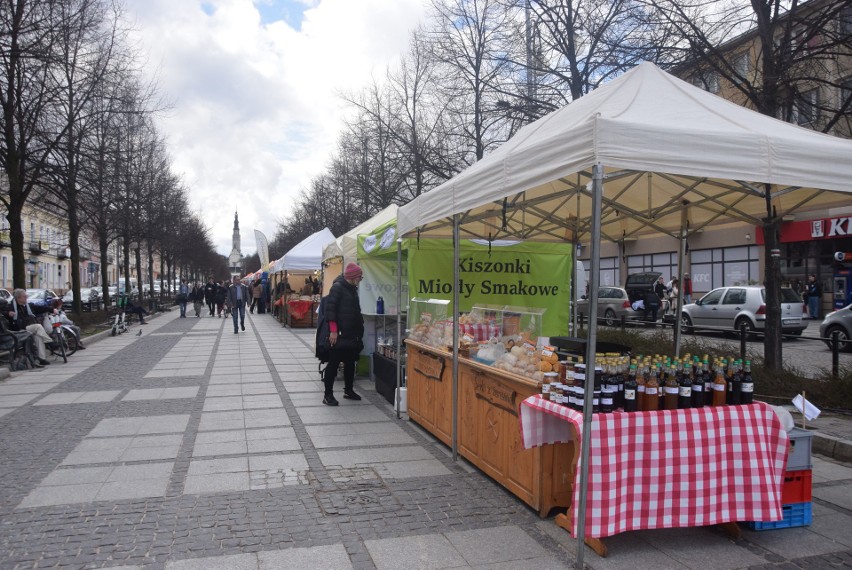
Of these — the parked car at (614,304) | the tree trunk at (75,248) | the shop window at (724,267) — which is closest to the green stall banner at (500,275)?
the tree trunk at (75,248)

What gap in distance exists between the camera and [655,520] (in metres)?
4.04

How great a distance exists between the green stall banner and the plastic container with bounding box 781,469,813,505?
476 centimetres

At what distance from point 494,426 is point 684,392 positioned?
1.70 m

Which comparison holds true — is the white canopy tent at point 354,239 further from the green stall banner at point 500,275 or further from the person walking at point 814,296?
the person walking at point 814,296

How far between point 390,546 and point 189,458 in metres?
2.88

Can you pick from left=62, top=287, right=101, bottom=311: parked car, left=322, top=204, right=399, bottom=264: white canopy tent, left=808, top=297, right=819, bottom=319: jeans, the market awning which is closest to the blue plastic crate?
the market awning

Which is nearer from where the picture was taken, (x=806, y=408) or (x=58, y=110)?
(x=806, y=408)

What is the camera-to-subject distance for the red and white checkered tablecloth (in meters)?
3.91

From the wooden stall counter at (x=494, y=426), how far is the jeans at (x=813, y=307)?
989 inches

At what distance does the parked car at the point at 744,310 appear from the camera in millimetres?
17891

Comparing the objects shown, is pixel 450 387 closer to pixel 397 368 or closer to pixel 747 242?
pixel 397 368

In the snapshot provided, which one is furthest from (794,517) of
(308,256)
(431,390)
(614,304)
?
(614,304)

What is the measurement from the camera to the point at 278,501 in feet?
16.2

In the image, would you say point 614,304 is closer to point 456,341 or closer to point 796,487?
point 456,341
